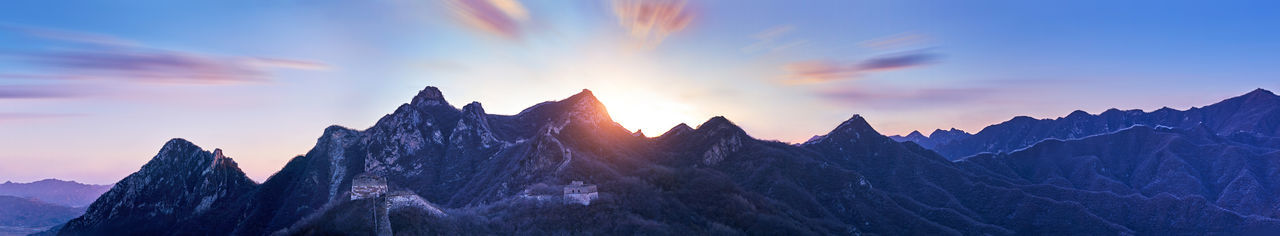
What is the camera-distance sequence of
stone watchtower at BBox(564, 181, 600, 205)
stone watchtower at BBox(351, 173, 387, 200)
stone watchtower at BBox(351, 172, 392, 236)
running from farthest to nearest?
stone watchtower at BBox(564, 181, 600, 205) → stone watchtower at BBox(351, 173, 387, 200) → stone watchtower at BBox(351, 172, 392, 236)

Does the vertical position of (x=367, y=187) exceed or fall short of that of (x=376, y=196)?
it exceeds it

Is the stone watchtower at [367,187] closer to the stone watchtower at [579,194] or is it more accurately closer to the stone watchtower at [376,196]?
the stone watchtower at [376,196]

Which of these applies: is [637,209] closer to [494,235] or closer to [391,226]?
[494,235]

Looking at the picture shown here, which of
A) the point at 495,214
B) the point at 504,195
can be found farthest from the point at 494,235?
the point at 504,195

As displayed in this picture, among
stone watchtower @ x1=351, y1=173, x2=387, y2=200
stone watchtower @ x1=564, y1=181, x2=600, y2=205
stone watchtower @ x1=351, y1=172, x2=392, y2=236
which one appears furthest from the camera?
stone watchtower @ x1=564, y1=181, x2=600, y2=205

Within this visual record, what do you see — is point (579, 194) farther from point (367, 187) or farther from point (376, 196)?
point (367, 187)

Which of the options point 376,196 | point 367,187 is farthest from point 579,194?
point 367,187

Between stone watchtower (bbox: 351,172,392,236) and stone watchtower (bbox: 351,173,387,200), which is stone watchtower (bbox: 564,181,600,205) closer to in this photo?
stone watchtower (bbox: 351,172,392,236)

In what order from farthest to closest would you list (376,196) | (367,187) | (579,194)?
(579,194) < (376,196) < (367,187)

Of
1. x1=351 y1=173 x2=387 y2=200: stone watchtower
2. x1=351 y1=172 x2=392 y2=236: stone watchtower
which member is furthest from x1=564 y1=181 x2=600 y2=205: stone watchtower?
x1=351 y1=173 x2=387 y2=200: stone watchtower
